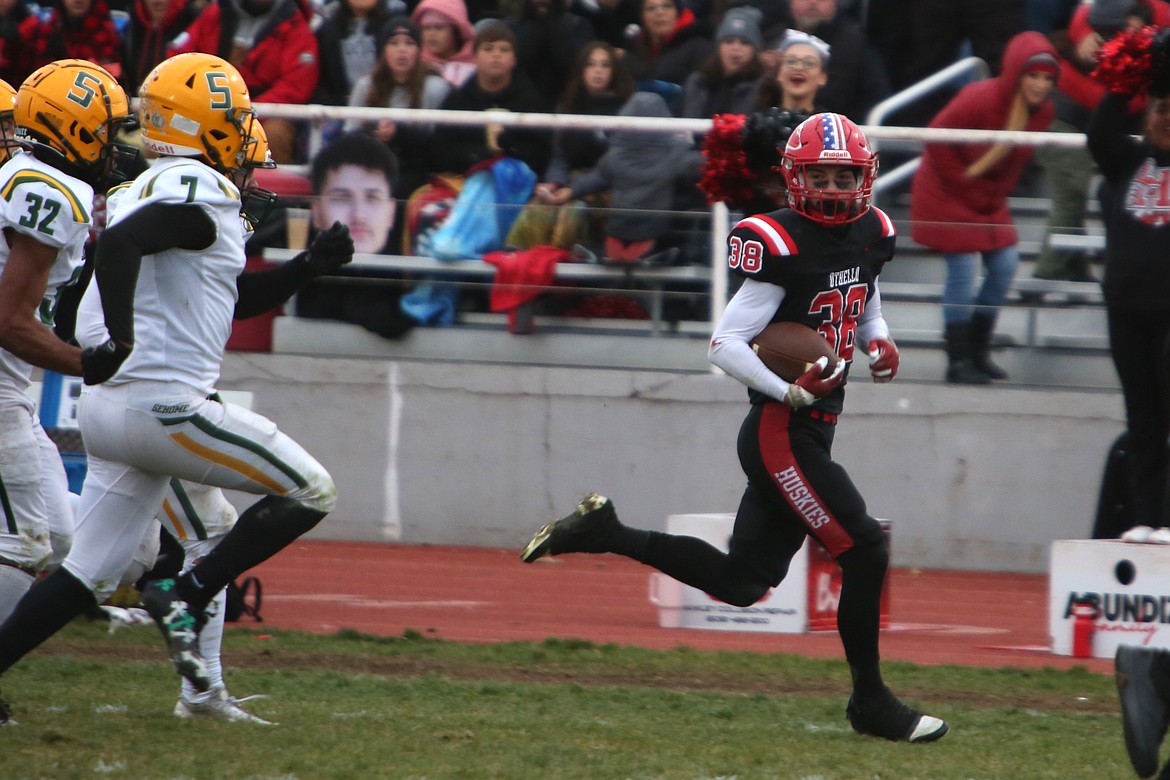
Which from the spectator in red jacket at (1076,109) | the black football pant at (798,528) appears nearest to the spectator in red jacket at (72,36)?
the spectator in red jacket at (1076,109)

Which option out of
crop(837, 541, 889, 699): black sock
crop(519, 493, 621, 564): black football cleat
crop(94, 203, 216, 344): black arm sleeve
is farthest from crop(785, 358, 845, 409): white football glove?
crop(94, 203, 216, 344): black arm sleeve

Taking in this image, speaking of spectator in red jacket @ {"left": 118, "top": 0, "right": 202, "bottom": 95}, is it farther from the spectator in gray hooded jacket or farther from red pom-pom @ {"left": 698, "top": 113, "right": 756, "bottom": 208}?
red pom-pom @ {"left": 698, "top": 113, "right": 756, "bottom": 208}

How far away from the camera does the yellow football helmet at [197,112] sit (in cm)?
498

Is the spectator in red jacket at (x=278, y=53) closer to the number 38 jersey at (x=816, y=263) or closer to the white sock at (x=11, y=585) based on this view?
the white sock at (x=11, y=585)

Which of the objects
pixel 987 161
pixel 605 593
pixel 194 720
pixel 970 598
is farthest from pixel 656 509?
pixel 194 720

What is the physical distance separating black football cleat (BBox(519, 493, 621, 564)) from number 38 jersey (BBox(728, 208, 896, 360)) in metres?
0.83

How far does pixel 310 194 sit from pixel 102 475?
5.24m

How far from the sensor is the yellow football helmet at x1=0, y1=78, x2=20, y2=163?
574 centimetres

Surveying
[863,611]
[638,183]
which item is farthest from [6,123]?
[638,183]

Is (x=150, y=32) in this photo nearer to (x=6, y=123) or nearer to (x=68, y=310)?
(x=68, y=310)

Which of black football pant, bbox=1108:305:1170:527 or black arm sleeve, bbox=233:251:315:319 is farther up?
black arm sleeve, bbox=233:251:315:319

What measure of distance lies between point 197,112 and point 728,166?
6.69 feet

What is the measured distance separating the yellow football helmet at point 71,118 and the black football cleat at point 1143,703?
10.7 ft

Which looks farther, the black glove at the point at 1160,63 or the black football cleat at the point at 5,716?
the black glove at the point at 1160,63
